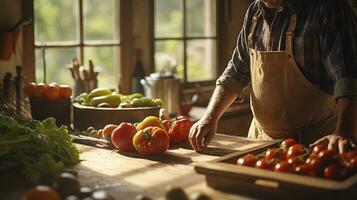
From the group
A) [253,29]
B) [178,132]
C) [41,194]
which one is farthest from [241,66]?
[41,194]

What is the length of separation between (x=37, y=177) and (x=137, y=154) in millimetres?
500

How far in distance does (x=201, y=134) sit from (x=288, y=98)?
47cm

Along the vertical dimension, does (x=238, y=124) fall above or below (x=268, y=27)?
below

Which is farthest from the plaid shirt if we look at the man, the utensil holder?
the utensil holder

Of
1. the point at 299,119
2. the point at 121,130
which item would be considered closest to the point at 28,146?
the point at 121,130

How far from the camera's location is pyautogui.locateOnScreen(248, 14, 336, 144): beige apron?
8.19ft

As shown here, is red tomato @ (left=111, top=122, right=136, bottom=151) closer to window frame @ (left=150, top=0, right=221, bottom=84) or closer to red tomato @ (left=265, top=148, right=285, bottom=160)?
red tomato @ (left=265, top=148, right=285, bottom=160)

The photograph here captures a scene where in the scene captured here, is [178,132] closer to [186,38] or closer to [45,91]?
[45,91]

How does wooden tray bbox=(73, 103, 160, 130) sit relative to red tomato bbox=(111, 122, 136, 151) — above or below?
above

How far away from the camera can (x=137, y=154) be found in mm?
2229

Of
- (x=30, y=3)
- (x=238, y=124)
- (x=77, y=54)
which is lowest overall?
(x=238, y=124)

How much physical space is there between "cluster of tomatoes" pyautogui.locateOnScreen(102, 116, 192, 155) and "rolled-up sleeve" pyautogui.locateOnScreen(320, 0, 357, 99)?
620mm

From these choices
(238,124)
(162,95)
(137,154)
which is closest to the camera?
(137,154)

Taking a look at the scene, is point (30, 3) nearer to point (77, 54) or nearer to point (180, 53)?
point (77, 54)
